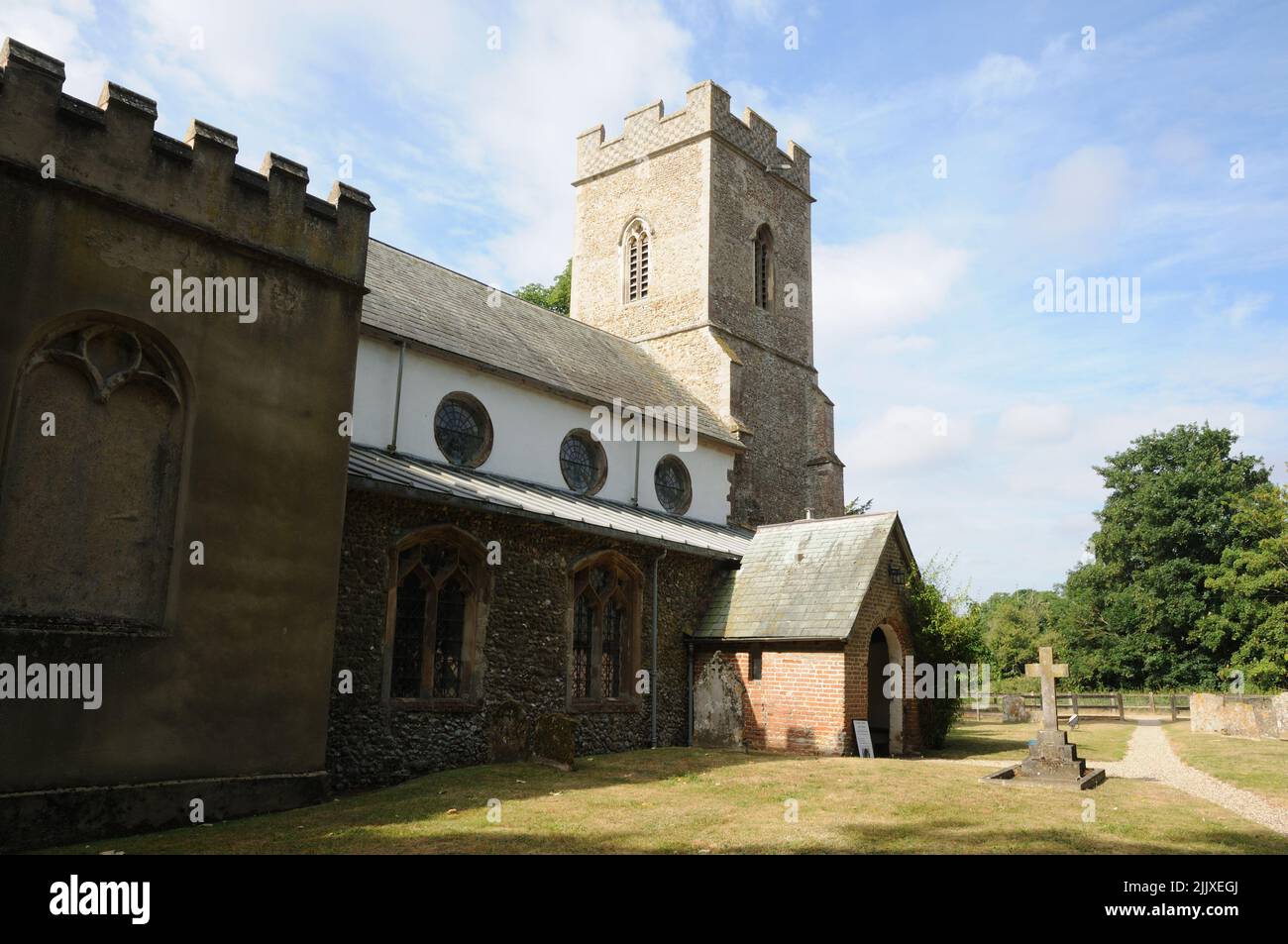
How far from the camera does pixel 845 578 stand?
16.3 m

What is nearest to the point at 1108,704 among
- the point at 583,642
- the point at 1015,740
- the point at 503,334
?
the point at 1015,740

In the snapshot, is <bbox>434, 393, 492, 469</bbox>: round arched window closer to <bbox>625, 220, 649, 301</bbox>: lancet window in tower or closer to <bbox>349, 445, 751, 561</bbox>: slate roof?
<bbox>349, 445, 751, 561</bbox>: slate roof

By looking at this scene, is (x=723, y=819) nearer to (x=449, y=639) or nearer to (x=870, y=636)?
(x=449, y=639)

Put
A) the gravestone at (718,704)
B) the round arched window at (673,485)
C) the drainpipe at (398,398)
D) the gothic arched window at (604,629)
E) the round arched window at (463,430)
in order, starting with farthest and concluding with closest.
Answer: the round arched window at (673,485) < the gravestone at (718,704) < the round arched window at (463,430) < the gothic arched window at (604,629) < the drainpipe at (398,398)

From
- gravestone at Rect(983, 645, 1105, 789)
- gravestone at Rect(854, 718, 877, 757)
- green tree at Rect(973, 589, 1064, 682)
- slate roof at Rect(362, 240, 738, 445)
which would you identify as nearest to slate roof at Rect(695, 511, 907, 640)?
gravestone at Rect(854, 718, 877, 757)

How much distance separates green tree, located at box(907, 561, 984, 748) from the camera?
17.5m

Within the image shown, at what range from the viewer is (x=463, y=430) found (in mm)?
16141

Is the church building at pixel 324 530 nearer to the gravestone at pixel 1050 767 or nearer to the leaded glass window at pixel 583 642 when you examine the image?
the leaded glass window at pixel 583 642

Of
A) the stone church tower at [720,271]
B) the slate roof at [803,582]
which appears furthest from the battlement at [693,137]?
the slate roof at [803,582]

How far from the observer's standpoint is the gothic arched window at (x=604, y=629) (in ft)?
50.2

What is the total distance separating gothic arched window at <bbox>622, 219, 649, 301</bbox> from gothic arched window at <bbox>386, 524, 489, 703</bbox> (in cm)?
1760

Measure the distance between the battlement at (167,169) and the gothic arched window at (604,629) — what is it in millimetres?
6723
